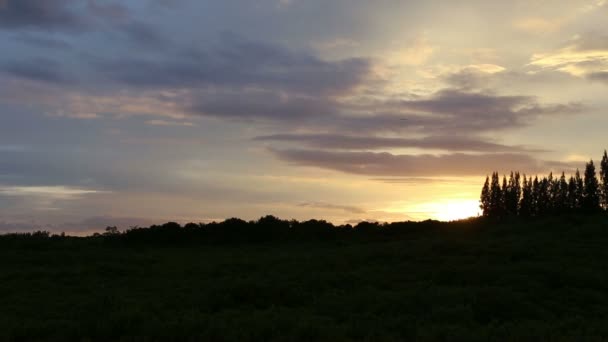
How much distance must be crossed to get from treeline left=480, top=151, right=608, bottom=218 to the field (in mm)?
57586

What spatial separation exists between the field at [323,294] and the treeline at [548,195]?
5759 centimetres

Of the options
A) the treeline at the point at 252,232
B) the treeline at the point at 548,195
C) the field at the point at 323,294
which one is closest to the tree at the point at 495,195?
the treeline at the point at 548,195

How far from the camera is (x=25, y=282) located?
1914cm

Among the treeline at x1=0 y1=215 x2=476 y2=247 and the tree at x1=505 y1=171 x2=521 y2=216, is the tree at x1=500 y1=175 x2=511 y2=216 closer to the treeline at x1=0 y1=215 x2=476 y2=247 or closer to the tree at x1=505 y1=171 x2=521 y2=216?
the tree at x1=505 y1=171 x2=521 y2=216

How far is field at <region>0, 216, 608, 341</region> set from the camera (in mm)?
11875

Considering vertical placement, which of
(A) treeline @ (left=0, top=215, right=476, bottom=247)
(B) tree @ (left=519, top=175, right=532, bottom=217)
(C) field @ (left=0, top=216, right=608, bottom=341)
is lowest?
(C) field @ (left=0, top=216, right=608, bottom=341)

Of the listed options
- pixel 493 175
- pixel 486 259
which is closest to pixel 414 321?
pixel 486 259

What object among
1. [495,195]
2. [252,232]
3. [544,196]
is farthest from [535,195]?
[252,232]

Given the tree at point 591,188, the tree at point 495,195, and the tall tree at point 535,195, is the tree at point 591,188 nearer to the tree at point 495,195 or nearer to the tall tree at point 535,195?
the tall tree at point 535,195

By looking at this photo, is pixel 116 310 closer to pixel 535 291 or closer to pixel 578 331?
pixel 578 331

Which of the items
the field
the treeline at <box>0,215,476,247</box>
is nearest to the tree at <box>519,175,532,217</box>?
the treeline at <box>0,215,476,247</box>

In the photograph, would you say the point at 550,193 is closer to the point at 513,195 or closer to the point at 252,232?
the point at 513,195

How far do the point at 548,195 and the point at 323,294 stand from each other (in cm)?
8359

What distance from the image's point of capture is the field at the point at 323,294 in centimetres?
1188
